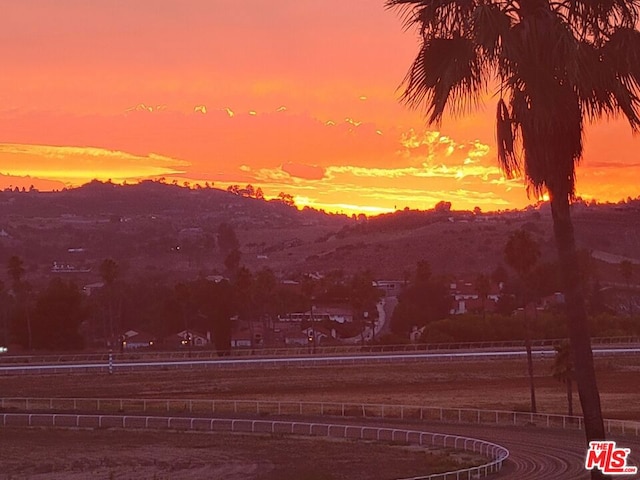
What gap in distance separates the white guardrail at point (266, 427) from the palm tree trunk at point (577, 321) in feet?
84.0

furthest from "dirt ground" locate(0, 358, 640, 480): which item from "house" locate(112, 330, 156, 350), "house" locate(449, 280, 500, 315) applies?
"house" locate(449, 280, 500, 315)

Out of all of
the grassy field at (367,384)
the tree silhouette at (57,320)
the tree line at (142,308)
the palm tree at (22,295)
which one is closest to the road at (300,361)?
the grassy field at (367,384)

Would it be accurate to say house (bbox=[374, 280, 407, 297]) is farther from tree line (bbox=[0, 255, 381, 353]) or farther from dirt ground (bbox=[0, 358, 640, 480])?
dirt ground (bbox=[0, 358, 640, 480])

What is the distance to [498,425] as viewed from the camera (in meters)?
51.2

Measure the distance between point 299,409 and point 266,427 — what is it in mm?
7024

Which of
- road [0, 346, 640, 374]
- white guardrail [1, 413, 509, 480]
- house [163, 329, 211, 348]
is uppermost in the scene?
house [163, 329, 211, 348]

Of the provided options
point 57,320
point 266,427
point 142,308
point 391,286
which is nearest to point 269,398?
point 266,427

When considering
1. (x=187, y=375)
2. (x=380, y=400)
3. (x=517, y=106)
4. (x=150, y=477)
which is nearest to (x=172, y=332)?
(x=187, y=375)

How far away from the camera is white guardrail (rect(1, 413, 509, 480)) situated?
44.1 meters

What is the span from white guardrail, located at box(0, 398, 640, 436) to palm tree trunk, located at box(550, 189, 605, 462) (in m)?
38.2

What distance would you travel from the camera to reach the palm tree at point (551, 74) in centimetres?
1200

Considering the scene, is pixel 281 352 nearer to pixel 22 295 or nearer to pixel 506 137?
pixel 22 295

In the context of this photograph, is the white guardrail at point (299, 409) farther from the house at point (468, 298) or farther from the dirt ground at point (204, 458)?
the house at point (468, 298)

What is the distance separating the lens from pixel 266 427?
171 ft
